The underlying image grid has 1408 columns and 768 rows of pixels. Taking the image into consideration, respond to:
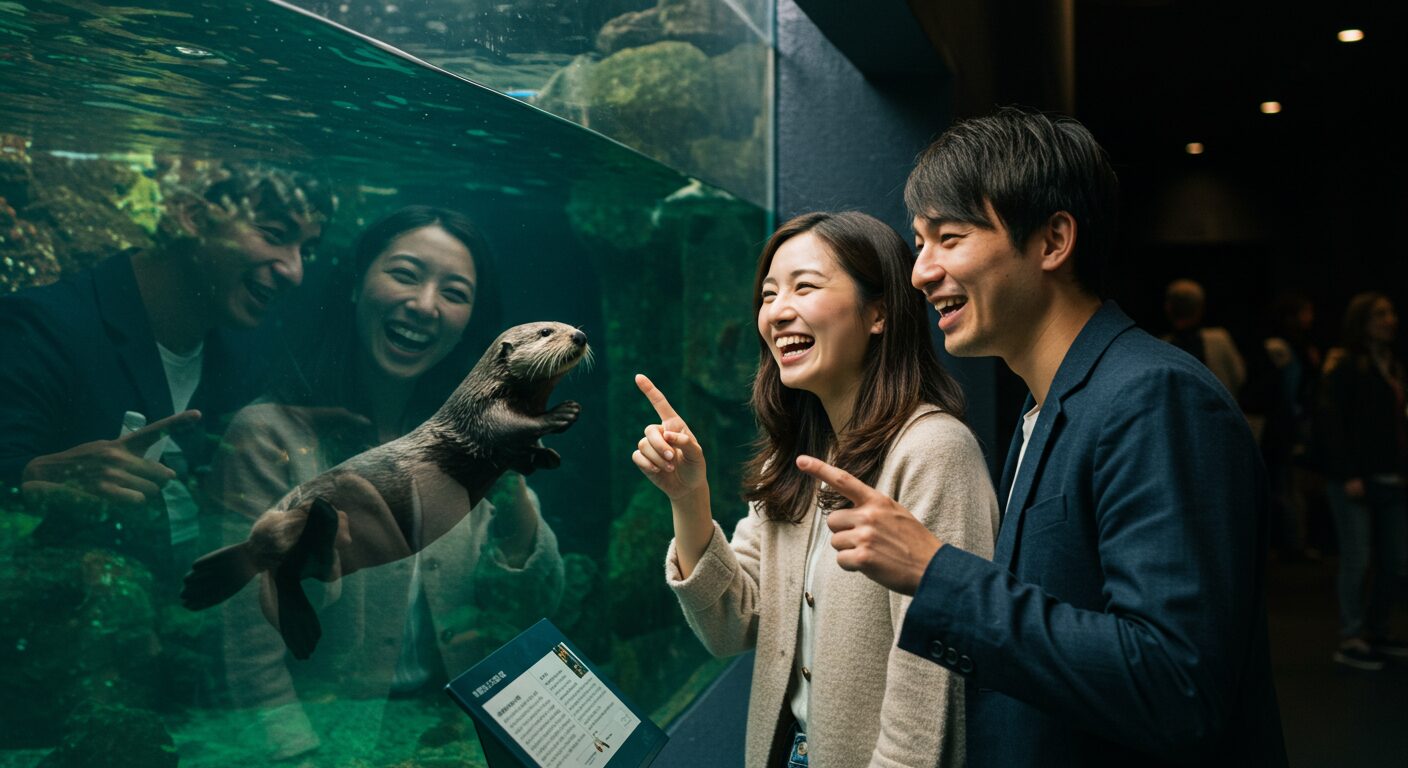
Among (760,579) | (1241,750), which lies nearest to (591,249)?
(760,579)

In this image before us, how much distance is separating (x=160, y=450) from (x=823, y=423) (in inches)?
49.0

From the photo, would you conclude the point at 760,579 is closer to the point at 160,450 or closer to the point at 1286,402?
the point at 160,450

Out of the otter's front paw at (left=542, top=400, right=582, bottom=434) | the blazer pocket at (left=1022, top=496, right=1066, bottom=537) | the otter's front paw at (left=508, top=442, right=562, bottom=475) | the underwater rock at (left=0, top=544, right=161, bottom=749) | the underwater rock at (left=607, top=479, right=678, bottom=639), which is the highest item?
the otter's front paw at (left=542, top=400, right=582, bottom=434)

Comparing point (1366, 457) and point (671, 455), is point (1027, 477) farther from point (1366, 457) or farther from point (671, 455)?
point (1366, 457)

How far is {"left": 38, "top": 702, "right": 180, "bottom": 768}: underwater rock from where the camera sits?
4.47 ft

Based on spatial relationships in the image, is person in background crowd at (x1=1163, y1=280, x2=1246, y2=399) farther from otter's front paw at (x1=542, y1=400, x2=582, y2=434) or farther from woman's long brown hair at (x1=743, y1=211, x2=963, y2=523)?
otter's front paw at (x1=542, y1=400, x2=582, y2=434)

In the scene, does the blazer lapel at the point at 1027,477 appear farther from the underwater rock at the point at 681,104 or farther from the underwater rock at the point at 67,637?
the underwater rock at the point at 681,104

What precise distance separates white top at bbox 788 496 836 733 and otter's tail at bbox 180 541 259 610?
938 millimetres

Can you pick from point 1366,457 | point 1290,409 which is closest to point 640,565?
point 1366,457

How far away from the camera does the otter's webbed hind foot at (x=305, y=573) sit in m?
1.68

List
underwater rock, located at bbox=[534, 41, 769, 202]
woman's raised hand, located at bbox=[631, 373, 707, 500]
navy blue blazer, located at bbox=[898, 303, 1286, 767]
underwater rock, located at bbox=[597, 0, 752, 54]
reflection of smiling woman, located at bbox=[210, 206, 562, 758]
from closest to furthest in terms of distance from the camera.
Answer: navy blue blazer, located at bbox=[898, 303, 1286, 767] < reflection of smiling woman, located at bbox=[210, 206, 562, 758] < woman's raised hand, located at bbox=[631, 373, 707, 500] < underwater rock, located at bbox=[534, 41, 769, 202] < underwater rock, located at bbox=[597, 0, 752, 54]

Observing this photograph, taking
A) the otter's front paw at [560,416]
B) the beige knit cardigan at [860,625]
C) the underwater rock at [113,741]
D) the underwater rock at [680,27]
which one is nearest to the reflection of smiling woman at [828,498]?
the beige knit cardigan at [860,625]

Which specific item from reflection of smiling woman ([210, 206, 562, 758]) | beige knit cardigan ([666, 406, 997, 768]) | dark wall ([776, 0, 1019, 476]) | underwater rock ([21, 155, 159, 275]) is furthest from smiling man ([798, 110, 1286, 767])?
dark wall ([776, 0, 1019, 476])

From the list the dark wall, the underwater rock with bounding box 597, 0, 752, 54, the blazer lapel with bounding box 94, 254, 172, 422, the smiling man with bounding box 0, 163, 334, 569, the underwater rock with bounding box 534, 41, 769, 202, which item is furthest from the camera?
the dark wall
